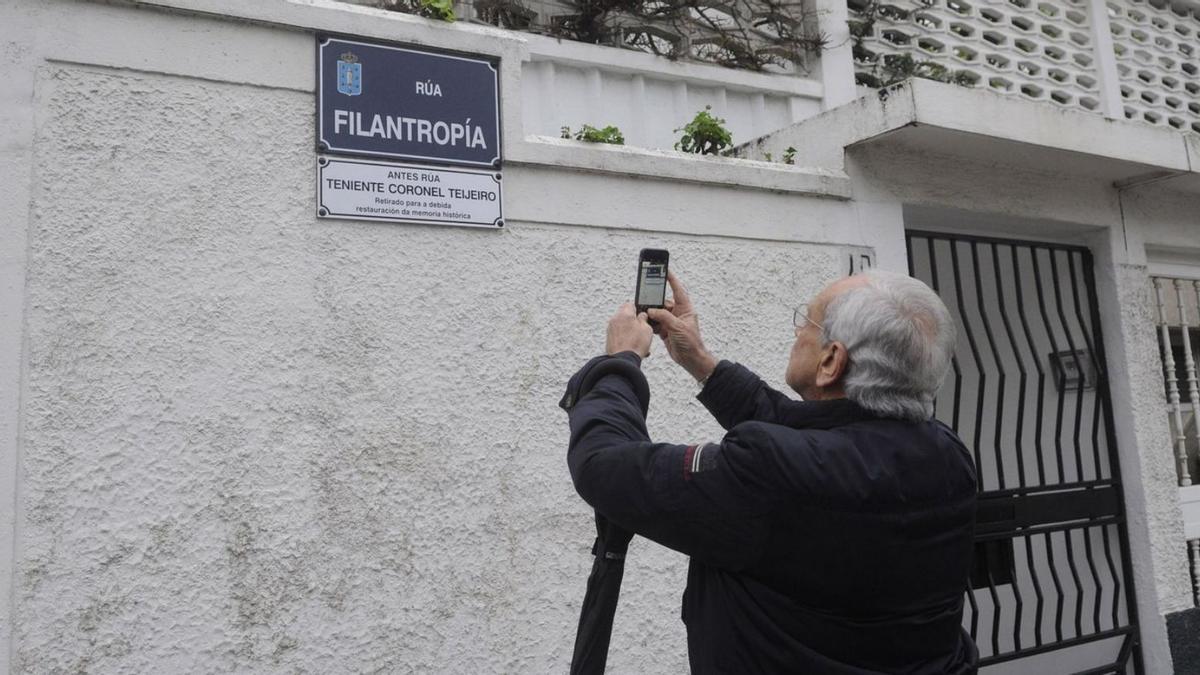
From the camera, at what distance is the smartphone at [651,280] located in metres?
2.19

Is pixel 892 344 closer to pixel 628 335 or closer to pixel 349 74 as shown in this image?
pixel 628 335

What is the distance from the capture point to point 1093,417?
512 centimetres

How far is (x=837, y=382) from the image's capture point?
188 centimetres

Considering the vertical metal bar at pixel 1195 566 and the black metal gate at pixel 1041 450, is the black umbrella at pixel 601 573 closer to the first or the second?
the black metal gate at pixel 1041 450

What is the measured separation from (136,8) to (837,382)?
232cm

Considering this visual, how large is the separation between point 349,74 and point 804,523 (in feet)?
7.15

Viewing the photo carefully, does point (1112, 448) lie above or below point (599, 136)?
below

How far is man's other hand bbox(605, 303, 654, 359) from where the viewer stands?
2047 millimetres

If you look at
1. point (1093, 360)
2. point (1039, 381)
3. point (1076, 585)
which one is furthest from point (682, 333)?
point (1093, 360)

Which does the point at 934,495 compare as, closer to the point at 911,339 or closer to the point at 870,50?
the point at 911,339

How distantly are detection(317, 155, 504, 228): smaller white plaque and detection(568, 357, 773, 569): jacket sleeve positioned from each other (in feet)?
5.07

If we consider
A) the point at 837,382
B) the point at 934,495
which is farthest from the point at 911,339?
the point at 934,495

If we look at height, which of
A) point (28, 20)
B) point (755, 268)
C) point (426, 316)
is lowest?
point (426, 316)

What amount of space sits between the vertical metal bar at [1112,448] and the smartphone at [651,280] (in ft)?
12.5
